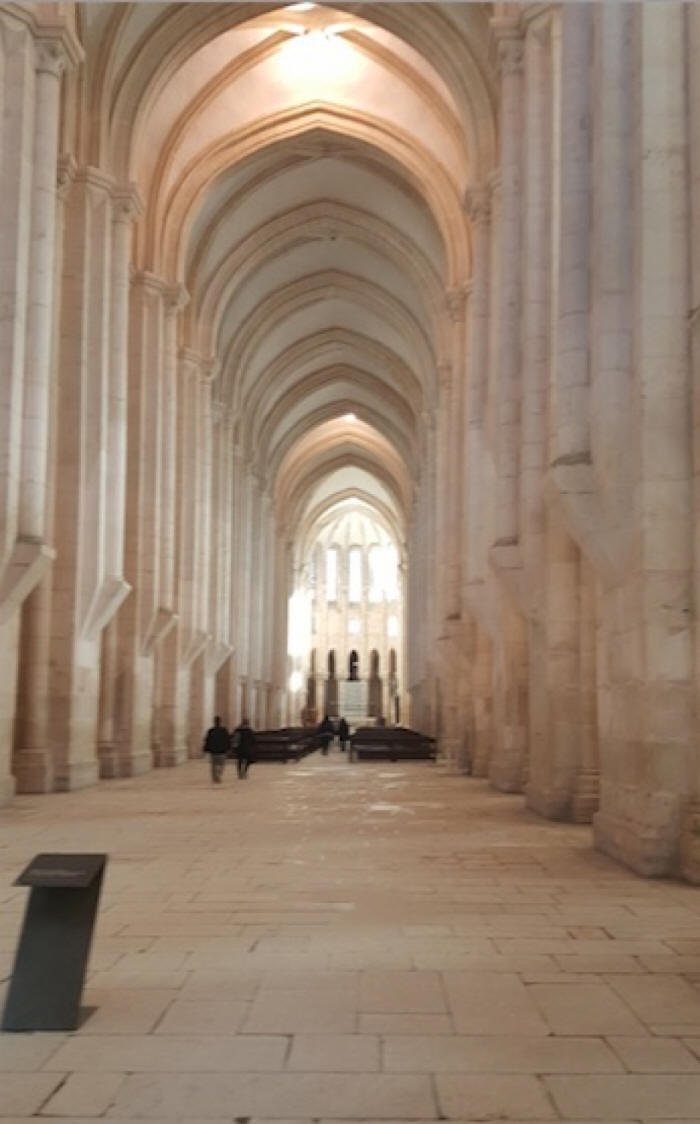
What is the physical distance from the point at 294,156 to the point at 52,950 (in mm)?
27256

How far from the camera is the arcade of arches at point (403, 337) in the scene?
31.1ft

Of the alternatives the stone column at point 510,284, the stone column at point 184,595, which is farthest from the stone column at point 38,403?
the stone column at point 184,595

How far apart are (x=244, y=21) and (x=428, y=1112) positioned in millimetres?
22551

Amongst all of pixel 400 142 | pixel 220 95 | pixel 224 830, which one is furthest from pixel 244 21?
pixel 224 830

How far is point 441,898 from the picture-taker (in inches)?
317

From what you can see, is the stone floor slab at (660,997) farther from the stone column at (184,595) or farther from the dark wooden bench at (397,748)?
the dark wooden bench at (397,748)

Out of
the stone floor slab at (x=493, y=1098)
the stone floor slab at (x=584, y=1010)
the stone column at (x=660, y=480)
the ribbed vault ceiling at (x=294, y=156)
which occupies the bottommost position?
the stone floor slab at (x=493, y=1098)

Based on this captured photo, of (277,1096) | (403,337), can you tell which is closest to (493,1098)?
(277,1096)

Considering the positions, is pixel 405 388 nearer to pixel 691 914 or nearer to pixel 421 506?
pixel 421 506

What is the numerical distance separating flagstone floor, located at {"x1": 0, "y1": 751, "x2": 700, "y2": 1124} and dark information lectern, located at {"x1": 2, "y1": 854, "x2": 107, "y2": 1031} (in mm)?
107

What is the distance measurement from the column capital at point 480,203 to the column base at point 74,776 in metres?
11.9

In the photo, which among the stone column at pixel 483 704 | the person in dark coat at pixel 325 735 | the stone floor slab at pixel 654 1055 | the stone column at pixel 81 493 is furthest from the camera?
the person in dark coat at pixel 325 735

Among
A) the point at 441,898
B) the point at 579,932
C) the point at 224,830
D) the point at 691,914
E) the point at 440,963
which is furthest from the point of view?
the point at 224,830

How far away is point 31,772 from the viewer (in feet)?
56.4
